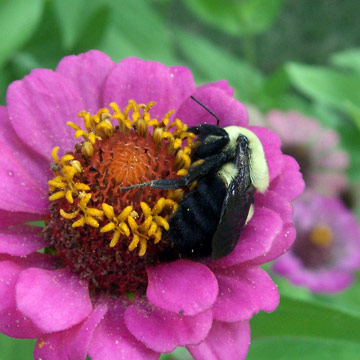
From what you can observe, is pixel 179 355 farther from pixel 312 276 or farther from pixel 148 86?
pixel 312 276

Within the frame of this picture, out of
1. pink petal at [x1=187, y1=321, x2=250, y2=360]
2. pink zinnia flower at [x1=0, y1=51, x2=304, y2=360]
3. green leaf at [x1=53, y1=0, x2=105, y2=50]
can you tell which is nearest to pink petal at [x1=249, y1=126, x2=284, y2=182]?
pink zinnia flower at [x1=0, y1=51, x2=304, y2=360]

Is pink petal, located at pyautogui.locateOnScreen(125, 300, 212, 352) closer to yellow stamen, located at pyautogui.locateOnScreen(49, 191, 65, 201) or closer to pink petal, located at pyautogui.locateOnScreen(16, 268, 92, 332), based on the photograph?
pink petal, located at pyautogui.locateOnScreen(16, 268, 92, 332)

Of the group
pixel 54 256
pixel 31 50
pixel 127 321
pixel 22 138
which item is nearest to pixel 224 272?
pixel 127 321

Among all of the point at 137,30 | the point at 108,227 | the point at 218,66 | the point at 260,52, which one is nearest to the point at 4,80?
the point at 137,30

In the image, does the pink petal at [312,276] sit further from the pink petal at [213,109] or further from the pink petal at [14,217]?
the pink petal at [14,217]

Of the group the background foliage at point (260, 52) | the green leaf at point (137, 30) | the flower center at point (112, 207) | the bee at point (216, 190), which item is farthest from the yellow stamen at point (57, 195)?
the green leaf at point (137, 30)

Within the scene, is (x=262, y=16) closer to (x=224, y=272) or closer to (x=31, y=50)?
(x=31, y=50)
